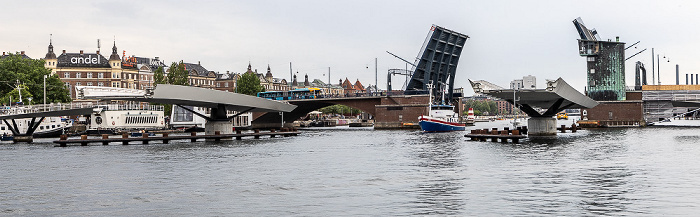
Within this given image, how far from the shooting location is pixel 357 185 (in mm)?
23906

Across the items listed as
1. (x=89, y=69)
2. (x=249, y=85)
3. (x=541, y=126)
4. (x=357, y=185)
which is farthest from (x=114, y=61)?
(x=357, y=185)

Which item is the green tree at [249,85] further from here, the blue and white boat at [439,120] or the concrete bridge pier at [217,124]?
the concrete bridge pier at [217,124]

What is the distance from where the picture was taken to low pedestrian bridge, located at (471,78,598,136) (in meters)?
51.7

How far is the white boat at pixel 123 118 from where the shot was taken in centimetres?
8281

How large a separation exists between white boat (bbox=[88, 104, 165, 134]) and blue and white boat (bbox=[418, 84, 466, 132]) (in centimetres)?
3391

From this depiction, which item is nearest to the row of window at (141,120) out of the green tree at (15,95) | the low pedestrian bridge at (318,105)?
the green tree at (15,95)

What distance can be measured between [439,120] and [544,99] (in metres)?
21.9

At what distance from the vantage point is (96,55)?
133875 millimetres

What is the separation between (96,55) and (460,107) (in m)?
70.9

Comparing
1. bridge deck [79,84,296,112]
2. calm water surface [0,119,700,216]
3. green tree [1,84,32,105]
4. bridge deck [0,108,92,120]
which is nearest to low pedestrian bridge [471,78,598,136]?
calm water surface [0,119,700,216]

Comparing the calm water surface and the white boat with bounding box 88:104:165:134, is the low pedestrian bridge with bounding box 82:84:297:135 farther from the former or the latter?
the white boat with bounding box 88:104:165:134

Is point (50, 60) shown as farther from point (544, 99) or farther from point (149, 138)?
point (544, 99)

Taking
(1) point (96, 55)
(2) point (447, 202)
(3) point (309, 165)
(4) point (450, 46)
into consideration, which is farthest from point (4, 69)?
(2) point (447, 202)

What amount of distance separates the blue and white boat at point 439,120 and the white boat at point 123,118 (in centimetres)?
3391
